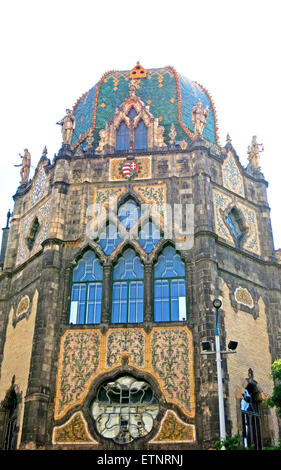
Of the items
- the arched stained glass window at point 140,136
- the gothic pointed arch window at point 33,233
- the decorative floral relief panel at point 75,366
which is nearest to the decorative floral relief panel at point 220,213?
the arched stained glass window at point 140,136

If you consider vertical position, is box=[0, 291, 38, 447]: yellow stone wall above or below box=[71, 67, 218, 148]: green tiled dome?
below

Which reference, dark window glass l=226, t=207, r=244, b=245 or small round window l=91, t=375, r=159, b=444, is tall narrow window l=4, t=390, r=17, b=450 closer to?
small round window l=91, t=375, r=159, b=444

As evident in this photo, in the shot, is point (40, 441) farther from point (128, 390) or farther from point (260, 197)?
point (260, 197)

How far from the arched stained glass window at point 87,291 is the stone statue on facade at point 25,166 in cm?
758

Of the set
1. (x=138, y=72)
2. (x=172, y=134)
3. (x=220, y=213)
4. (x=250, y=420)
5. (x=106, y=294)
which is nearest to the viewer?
(x=250, y=420)

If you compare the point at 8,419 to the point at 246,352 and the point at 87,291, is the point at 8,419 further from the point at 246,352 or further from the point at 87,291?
the point at 246,352

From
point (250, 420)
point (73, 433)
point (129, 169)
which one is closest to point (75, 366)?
point (73, 433)

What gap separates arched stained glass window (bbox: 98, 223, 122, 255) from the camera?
83.4 feet

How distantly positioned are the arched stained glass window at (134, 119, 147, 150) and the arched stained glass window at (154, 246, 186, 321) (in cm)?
588

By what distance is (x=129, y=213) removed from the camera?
26.3 metres

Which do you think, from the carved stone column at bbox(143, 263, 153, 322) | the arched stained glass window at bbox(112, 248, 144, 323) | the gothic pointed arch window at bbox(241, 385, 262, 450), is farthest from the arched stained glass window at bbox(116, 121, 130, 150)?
the gothic pointed arch window at bbox(241, 385, 262, 450)

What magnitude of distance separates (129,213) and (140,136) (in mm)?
4652

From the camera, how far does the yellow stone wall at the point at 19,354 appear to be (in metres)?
23.8

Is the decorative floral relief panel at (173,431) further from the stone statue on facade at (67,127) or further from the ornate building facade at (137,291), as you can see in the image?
the stone statue on facade at (67,127)
